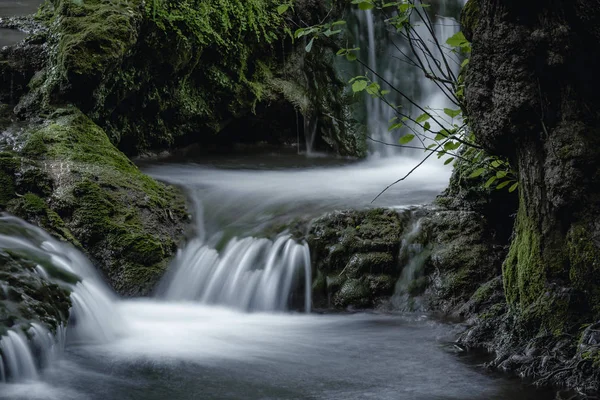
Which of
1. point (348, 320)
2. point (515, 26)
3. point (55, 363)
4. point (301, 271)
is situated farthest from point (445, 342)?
point (55, 363)

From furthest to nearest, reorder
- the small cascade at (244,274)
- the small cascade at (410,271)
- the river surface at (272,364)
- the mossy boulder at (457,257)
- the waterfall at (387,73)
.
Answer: the waterfall at (387,73) < the small cascade at (244,274) < the small cascade at (410,271) < the mossy boulder at (457,257) < the river surface at (272,364)

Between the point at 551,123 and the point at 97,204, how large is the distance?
14.5 ft

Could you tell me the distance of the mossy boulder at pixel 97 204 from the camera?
646 centimetres

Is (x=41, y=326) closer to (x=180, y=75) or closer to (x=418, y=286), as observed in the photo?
(x=418, y=286)

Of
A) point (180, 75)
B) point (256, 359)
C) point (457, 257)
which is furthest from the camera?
point (180, 75)

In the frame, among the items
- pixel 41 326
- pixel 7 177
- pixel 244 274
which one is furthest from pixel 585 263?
pixel 7 177

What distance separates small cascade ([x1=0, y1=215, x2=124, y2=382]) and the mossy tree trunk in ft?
10.0

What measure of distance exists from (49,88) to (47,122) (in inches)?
24.6

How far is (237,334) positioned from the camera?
5.49m

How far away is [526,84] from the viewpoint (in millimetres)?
4023

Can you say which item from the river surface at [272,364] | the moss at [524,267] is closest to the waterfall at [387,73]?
the river surface at [272,364]

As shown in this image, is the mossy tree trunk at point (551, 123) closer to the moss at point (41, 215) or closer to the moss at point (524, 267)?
the moss at point (524, 267)

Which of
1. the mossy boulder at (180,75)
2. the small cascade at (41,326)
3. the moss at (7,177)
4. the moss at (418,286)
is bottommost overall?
the moss at (418,286)

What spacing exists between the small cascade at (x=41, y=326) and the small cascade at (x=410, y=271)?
251cm
